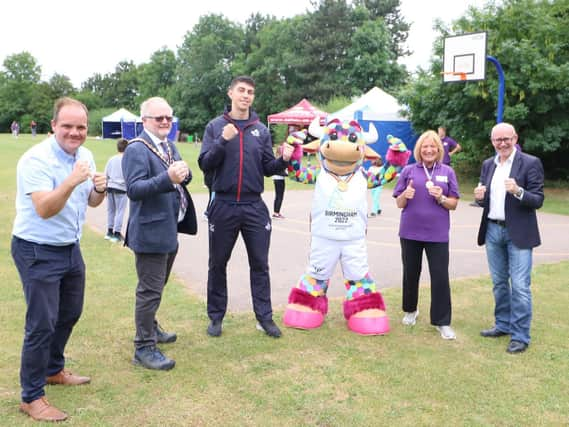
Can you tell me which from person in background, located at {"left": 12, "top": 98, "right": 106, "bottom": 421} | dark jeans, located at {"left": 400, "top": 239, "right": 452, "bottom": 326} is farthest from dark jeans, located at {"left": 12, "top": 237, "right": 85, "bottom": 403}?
dark jeans, located at {"left": 400, "top": 239, "right": 452, "bottom": 326}

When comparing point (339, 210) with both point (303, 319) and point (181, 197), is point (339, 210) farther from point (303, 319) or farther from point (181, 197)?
point (181, 197)

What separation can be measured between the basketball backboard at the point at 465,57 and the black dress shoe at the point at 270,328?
11068 mm

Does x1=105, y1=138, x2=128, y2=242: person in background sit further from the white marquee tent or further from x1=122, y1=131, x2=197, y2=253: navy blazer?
the white marquee tent

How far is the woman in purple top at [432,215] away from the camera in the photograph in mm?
5211

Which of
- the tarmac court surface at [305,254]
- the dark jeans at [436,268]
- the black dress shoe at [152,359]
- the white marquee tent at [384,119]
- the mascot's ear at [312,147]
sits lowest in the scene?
the black dress shoe at [152,359]

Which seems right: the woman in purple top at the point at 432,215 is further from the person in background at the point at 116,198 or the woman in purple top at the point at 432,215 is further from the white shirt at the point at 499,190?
the person in background at the point at 116,198

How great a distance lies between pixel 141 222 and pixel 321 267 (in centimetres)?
187

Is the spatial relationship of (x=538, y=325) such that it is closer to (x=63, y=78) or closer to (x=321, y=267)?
(x=321, y=267)

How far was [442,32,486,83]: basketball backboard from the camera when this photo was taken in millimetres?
14150

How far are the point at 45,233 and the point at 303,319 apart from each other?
266 cm

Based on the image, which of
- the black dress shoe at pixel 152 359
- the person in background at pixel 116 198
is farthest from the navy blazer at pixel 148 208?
the person in background at pixel 116 198

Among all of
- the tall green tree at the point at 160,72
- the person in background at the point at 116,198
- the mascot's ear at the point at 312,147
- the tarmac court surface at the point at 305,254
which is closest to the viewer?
the mascot's ear at the point at 312,147

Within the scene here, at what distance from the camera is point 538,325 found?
5551mm

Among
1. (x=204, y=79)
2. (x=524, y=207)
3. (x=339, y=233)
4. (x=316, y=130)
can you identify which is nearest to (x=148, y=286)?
(x=339, y=233)
